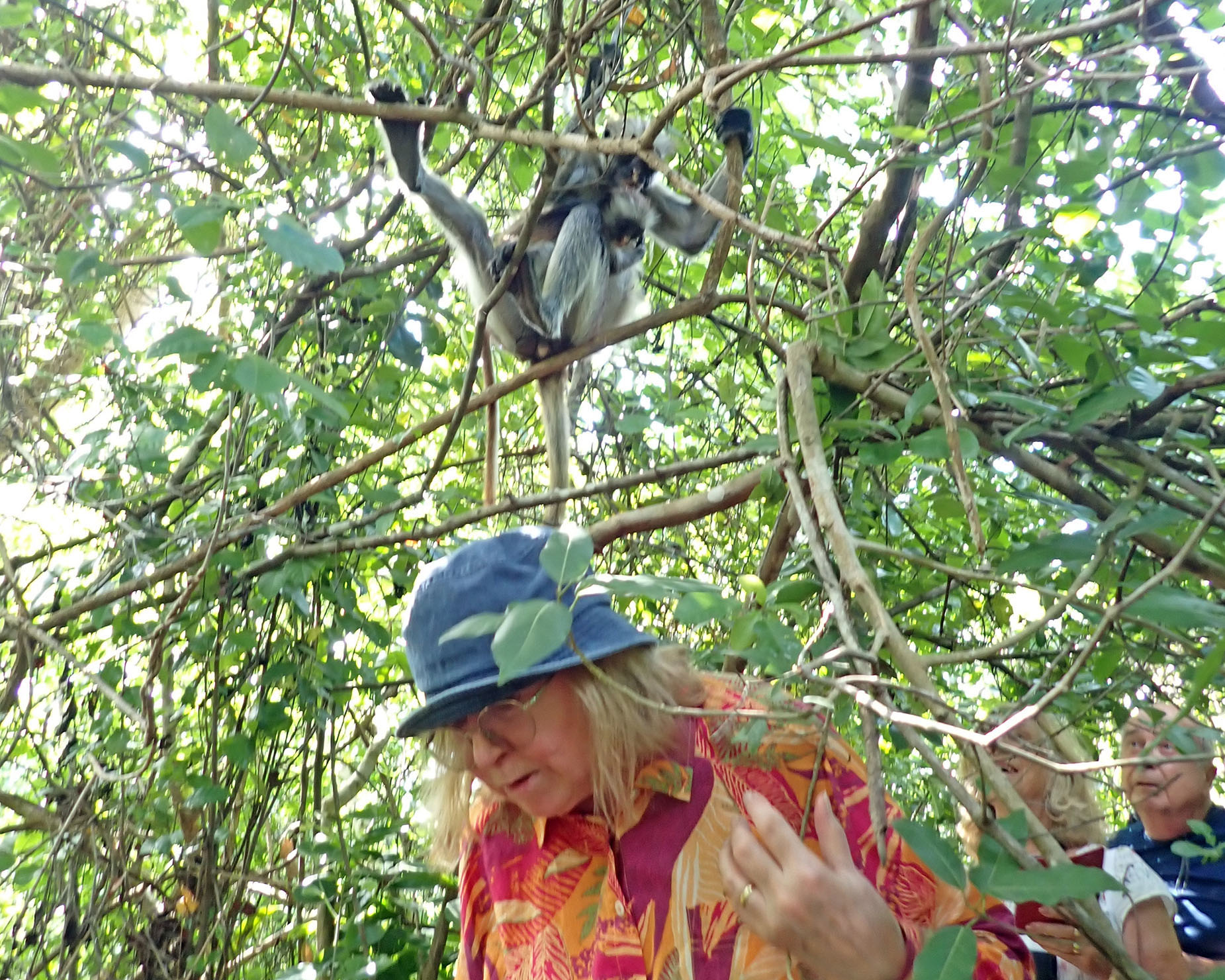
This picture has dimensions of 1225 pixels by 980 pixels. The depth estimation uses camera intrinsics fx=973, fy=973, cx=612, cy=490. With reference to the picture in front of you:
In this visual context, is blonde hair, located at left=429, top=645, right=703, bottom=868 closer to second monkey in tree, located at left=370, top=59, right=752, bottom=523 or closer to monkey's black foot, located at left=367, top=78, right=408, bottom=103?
second monkey in tree, located at left=370, top=59, right=752, bottom=523

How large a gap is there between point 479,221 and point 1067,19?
2.10 meters

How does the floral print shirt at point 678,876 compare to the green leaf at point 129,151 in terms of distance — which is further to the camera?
the green leaf at point 129,151

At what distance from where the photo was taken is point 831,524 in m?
1.07

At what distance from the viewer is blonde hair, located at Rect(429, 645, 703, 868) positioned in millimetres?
1200

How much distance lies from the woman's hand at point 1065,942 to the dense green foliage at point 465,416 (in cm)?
25

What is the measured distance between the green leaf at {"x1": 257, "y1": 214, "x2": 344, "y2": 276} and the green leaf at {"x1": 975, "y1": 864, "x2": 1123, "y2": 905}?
971mm

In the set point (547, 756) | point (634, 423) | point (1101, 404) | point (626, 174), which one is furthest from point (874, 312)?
point (626, 174)

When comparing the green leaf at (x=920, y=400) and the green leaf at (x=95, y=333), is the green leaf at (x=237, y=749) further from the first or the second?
the green leaf at (x=920, y=400)

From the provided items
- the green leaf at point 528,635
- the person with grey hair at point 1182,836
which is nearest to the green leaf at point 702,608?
the green leaf at point 528,635

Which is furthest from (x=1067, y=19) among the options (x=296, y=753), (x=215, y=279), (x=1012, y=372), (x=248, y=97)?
(x=296, y=753)

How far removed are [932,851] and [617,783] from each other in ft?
1.81

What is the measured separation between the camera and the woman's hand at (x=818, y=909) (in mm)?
907

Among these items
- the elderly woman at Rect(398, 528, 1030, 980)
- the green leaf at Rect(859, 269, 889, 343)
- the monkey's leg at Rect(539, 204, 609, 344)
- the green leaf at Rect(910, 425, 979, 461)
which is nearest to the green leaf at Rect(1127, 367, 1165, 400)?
the green leaf at Rect(910, 425, 979, 461)

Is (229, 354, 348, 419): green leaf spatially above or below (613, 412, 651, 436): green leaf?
→ below
